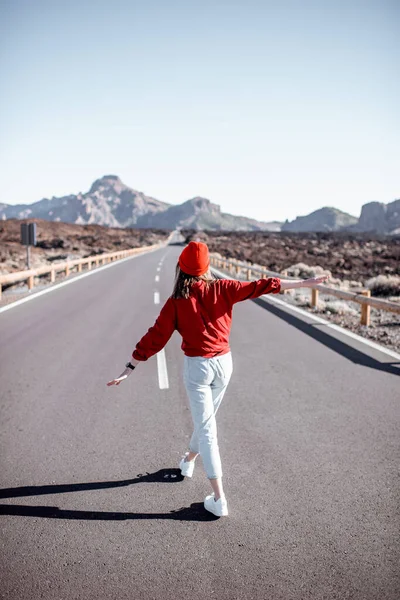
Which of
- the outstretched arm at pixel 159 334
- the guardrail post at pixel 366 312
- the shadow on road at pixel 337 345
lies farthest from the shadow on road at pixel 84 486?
the guardrail post at pixel 366 312

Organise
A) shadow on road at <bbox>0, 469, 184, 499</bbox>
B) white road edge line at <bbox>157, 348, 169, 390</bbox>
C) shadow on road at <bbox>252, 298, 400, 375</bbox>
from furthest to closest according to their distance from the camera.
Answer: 1. shadow on road at <bbox>252, 298, 400, 375</bbox>
2. white road edge line at <bbox>157, 348, 169, 390</bbox>
3. shadow on road at <bbox>0, 469, 184, 499</bbox>

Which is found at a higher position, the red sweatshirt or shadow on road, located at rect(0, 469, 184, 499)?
the red sweatshirt

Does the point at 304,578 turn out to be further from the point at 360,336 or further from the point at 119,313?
the point at 119,313

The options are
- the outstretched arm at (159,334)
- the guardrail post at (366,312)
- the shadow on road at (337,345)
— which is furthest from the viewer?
the guardrail post at (366,312)

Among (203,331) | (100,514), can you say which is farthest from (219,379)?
(100,514)

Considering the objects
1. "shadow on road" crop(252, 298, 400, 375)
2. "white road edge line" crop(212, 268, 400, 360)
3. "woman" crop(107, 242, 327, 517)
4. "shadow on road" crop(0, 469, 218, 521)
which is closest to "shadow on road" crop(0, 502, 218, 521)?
"shadow on road" crop(0, 469, 218, 521)

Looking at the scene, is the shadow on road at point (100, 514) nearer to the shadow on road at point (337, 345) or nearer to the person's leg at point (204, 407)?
the person's leg at point (204, 407)

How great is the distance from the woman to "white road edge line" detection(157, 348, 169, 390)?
2834 millimetres

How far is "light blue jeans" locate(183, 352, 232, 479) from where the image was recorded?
122 inches

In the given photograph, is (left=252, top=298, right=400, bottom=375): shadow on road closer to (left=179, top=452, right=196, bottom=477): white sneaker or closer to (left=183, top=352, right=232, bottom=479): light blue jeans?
(left=179, top=452, right=196, bottom=477): white sneaker

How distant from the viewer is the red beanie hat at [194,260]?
304 centimetres

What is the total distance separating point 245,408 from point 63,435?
206cm

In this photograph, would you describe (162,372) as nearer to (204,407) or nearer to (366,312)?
(204,407)

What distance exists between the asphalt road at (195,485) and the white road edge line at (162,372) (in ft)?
0.28
